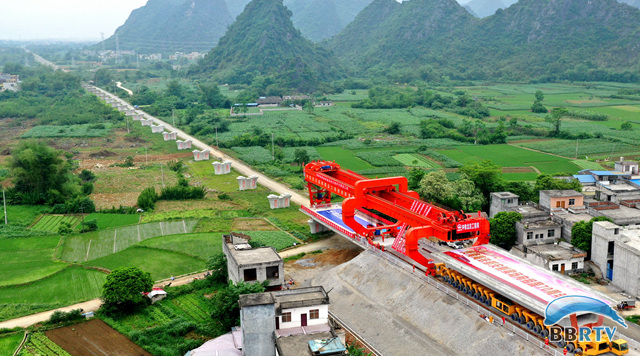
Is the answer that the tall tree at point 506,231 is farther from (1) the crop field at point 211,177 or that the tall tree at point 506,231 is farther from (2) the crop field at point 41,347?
(1) the crop field at point 211,177


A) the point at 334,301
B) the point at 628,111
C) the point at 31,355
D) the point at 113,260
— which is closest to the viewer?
the point at 31,355

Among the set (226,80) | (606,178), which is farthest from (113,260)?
(226,80)

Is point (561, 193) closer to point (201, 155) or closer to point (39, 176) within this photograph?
point (39, 176)

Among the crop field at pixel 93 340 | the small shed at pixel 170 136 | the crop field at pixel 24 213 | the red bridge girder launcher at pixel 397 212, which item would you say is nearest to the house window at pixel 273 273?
the red bridge girder launcher at pixel 397 212

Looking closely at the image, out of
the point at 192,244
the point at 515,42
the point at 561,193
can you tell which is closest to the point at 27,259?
the point at 192,244

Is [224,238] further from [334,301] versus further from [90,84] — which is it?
[90,84]

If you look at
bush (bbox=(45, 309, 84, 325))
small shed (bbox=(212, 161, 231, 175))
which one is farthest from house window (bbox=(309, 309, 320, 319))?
small shed (bbox=(212, 161, 231, 175))
